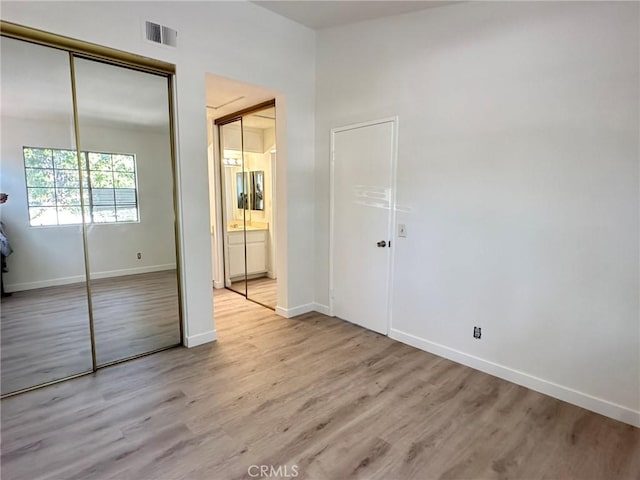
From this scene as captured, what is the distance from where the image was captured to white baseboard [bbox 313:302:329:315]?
13.5 feet

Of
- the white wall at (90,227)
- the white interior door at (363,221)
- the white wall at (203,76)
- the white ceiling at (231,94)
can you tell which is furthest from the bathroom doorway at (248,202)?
the white wall at (90,227)

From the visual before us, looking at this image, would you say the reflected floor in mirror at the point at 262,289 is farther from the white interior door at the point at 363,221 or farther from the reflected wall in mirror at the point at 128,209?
the reflected wall in mirror at the point at 128,209

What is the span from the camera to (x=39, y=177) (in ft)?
8.37

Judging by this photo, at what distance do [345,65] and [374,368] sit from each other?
9.81 feet

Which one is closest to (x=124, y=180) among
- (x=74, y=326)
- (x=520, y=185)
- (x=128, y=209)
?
(x=128, y=209)

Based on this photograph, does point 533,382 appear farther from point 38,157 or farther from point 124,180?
point 38,157

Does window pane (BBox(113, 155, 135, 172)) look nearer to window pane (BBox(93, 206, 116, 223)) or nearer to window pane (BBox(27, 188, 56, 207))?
window pane (BBox(93, 206, 116, 223))

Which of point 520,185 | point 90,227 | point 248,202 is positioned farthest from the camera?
point 248,202

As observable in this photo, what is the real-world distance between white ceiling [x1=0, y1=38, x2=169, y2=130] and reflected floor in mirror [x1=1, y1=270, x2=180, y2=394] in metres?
1.33

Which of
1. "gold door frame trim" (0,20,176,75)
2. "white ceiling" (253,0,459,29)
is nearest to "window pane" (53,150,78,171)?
"gold door frame trim" (0,20,176,75)

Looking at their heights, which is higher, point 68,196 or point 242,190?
point 242,190

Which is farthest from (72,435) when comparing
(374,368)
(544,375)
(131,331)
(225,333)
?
(544,375)

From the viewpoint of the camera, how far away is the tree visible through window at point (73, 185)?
8.38ft

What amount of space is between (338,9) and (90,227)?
9.49 feet
